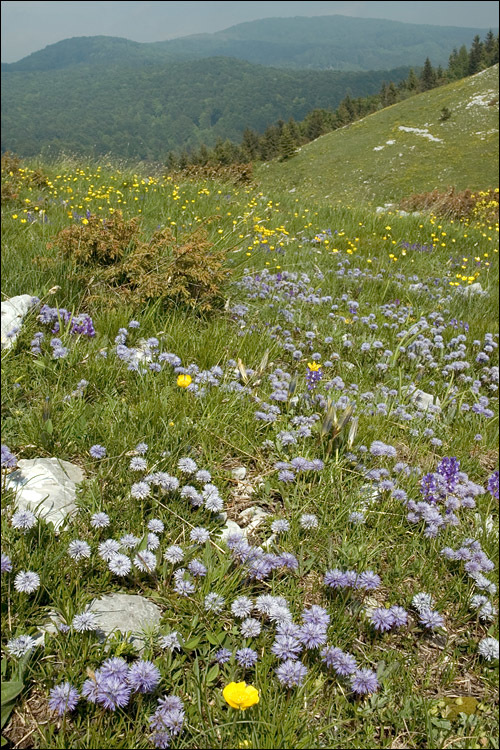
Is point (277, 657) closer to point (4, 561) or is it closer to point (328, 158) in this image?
point (4, 561)

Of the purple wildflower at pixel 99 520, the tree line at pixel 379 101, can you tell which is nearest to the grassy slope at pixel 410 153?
the tree line at pixel 379 101

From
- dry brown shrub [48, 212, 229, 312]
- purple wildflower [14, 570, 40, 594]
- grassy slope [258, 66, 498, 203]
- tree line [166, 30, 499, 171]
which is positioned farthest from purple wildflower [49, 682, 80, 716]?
tree line [166, 30, 499, 171]

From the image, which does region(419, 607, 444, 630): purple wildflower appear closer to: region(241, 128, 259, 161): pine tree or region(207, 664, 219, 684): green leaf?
region(207, 664, 219, 684): green leaf

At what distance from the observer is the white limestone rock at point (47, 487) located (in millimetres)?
2297

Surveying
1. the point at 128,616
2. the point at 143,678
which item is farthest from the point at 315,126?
the point at 143,678

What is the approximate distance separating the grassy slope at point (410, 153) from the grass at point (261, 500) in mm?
31273

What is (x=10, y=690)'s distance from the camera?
159 cm

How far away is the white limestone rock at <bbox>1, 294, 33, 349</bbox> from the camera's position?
3.56 meters

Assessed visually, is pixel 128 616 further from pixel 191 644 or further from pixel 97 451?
pixel 97 451

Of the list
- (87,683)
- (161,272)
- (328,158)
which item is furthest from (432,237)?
(328,158)

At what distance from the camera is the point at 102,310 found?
4230 mm

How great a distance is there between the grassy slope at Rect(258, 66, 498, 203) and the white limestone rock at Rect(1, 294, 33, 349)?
106 ft

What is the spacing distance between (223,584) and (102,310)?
281cm

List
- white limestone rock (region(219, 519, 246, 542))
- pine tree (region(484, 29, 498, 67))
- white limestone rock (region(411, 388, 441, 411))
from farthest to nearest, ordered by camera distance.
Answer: pine tree (region(484, 29, 498, 67)) → white limestone rock (region(411, 388, 441, 411)) → white limestone rock (region(219, 519, 246, 542))
